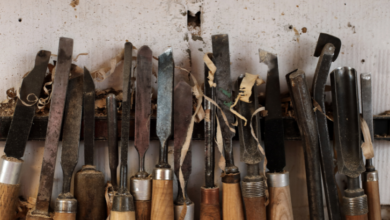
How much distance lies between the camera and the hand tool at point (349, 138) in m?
0.68

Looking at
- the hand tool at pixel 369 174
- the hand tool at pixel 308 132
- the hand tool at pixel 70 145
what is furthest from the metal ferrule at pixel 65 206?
the hand tool at pixel 369 174

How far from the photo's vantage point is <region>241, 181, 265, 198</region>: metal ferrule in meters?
0.66

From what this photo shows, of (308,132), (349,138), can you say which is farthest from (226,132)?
(349,138)

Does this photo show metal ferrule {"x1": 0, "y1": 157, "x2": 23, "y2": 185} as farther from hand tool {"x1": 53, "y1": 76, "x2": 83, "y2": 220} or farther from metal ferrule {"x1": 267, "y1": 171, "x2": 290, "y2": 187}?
metal ferrule {"x1": 267, "y1": 171, "x2": 290, "y2": 187}

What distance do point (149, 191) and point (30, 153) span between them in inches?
14.7

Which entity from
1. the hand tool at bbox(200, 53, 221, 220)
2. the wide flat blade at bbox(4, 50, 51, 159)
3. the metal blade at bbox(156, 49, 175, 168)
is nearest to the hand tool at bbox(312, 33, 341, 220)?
the hand tool at bbox(200, 53, 221, 220)

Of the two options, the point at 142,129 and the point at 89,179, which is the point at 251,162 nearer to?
the point at 142,129

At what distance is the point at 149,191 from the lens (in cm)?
69

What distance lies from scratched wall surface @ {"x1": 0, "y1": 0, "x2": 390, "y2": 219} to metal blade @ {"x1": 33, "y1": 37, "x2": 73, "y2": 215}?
0.27ft

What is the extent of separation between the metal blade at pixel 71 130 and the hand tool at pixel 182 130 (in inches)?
10.1

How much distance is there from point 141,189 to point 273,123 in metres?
0.38

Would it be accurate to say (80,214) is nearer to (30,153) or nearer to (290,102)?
(30,153)

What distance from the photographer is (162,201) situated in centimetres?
66

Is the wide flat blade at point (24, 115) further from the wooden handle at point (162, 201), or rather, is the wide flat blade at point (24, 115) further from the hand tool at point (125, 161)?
the wooden handle at point (162, 201)
